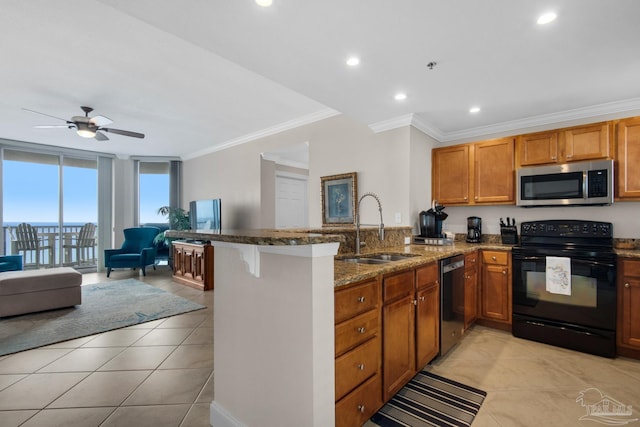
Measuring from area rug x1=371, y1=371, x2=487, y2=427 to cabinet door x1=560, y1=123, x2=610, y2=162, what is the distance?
2.63 m

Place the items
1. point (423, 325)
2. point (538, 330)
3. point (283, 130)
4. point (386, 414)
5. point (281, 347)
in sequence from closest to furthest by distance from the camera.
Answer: point (281, 347)
point (386, 414)
point (423, 325)
point (538, 330)
point (283, 130)

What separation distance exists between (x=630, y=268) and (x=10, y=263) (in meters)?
7.96

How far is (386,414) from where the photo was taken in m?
1.78

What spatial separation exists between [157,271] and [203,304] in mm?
3357

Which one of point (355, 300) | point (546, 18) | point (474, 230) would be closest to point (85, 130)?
point (355, 300)

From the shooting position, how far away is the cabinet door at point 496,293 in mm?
3100

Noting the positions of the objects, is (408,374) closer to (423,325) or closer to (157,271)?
(423,325)

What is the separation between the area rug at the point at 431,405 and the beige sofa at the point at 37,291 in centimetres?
420

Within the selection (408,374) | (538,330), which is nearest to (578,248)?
(538,330)

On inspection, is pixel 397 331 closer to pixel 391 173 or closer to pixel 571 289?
pixel 571 289

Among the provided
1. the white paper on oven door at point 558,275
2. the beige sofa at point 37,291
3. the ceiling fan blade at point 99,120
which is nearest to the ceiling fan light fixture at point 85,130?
the ceiling fan blade at point 99,120

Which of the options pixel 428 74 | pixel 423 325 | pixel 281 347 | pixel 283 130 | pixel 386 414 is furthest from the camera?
pixel 283 130

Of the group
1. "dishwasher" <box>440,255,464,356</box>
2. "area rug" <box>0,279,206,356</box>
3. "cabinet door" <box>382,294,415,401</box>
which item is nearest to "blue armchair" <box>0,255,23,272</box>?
"area rug" <box>0,279,206,356</box>

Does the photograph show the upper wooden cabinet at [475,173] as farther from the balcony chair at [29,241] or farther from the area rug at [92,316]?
the balcony chair at [29,241]
